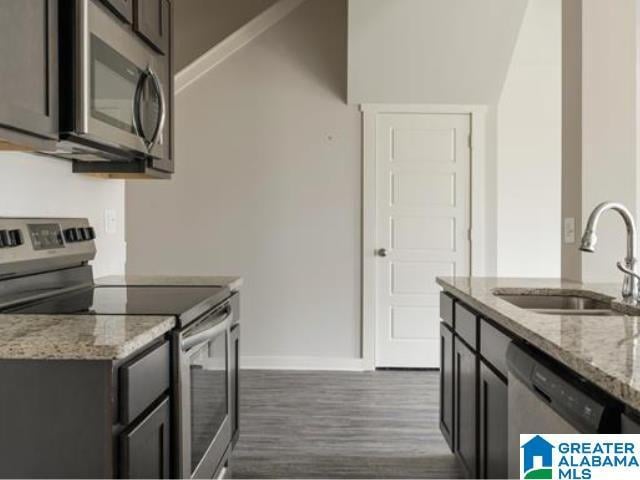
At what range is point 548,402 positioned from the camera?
1170 millimetres

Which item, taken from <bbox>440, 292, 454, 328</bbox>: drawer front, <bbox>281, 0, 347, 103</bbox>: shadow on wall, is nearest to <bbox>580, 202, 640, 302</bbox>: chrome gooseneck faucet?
<bbox>440, 292, 454, 328</bbox>: drawer front

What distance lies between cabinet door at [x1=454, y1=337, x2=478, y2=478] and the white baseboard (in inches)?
74.9

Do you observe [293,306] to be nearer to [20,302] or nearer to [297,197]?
[297,197]

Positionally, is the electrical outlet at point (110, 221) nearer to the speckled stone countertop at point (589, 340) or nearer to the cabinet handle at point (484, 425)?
the speckled stone countertop at point (589, 340)

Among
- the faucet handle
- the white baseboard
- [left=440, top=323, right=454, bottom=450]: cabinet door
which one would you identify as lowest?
the white baseboard

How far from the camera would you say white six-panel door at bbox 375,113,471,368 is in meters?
4.24

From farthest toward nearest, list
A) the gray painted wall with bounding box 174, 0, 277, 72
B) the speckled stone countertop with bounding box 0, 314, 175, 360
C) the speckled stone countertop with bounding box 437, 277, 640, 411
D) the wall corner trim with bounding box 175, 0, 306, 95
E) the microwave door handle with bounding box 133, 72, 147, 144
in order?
the gray painted wall with bounding box 174, 0, 277, 72, the wall corner trim with bounding box 175, 0, 306, 95, the microwave door handle with bounding box 133, 72, 147, 144, the speckled stone countertop with bounding box 0, 314, 175, 360, the speckled stone countertop with bounding box 437, 277, 640, 411

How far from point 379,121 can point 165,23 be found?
225 cm

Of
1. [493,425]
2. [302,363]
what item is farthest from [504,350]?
[302,363]

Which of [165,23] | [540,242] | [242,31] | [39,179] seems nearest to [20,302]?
[39,179]

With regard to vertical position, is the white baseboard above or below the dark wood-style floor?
above

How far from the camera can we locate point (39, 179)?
1.96 meters

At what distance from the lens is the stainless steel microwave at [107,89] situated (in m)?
1.52

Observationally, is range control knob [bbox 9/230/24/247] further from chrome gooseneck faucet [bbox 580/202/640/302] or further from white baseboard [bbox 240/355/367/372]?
white baseboard [bbox 240/355/367/372]
